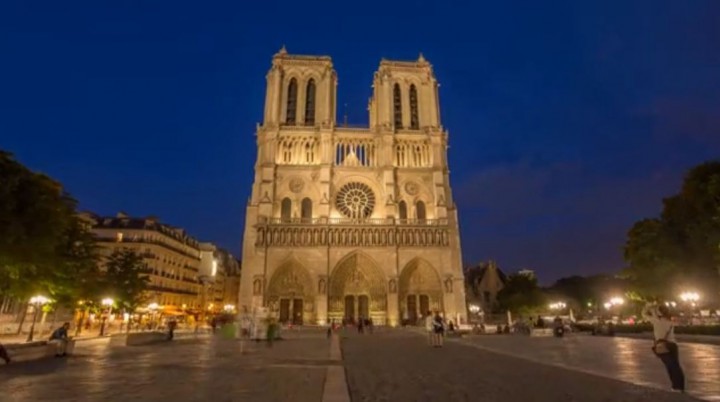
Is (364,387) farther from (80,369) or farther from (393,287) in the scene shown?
(393,287)

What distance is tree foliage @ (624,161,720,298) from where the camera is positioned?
70.3ft

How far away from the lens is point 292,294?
4372cm

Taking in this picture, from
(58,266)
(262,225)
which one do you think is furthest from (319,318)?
(58,266)

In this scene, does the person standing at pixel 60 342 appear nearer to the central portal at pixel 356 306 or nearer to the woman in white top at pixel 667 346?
the woman in white top at pixel 667 346

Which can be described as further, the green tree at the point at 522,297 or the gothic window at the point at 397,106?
the green tree at the point at 522,297

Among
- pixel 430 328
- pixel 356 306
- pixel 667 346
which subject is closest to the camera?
pixel 667 346

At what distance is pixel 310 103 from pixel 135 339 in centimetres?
3766

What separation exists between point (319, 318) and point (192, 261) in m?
24.0

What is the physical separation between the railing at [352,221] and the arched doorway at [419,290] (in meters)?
3.92

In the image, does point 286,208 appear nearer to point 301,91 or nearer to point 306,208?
point 306,208

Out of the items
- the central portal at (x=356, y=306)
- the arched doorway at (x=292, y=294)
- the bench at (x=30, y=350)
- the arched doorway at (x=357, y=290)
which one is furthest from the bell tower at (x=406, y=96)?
the bench at (x=30, y=350)

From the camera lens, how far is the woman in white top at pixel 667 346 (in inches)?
256

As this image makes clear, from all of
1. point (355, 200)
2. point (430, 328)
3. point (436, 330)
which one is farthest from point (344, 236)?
point (436, 330)

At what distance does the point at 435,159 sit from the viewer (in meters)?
49.2
